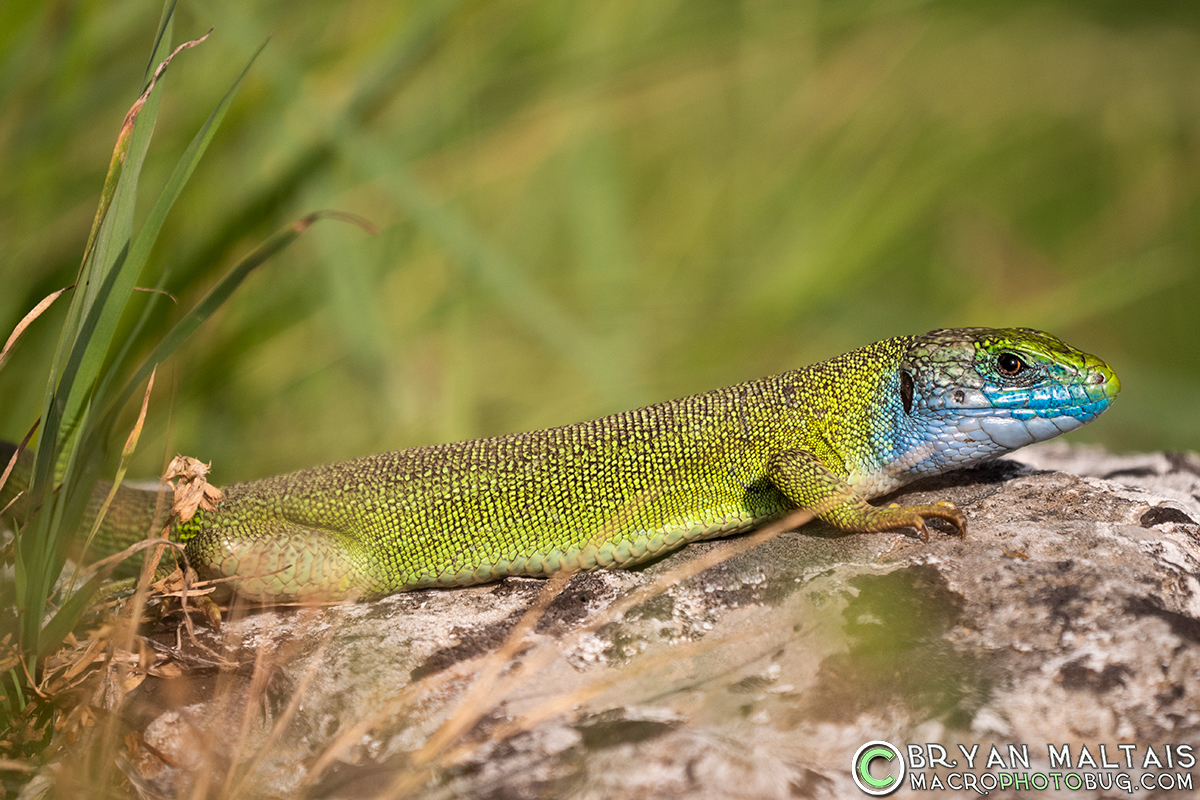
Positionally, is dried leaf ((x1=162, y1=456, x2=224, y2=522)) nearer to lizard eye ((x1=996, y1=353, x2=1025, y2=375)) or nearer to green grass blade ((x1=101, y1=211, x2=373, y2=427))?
green grass blade ((x1=101, y1=211, x2=373, y2=427))

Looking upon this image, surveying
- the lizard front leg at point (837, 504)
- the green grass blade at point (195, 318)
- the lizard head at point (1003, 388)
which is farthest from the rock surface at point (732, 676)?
the green grass blade at point (195, 318)

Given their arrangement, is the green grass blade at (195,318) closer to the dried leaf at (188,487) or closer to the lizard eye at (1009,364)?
the dried leaf at (188,487)

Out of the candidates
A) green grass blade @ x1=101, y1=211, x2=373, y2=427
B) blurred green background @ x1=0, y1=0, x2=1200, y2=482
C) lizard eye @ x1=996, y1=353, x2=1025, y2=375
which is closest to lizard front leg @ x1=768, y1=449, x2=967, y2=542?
lizard eye @ x1=996, y1=353, x2=1025, y2=375

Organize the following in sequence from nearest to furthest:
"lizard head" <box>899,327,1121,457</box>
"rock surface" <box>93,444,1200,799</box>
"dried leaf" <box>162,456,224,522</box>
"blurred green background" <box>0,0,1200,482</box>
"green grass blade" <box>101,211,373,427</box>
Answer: "rock surface" <box>93,444,1200,799</box> → "green grass blade" <box>101,211,373,427</box> → "dried leaf" <box>162,456,224,522</box> → "lizard head" <box>899,327,1121,457</box> → "blurred green background" <box>0,0,1200,482</box>

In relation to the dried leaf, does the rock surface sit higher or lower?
lower

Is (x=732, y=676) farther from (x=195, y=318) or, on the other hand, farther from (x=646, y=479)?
(x=195, y=318)

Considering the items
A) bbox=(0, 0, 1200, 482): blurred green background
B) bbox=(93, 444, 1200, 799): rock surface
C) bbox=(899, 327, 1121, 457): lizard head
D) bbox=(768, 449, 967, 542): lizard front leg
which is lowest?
bbox=(93, 444, 1200, 799): rock surface
